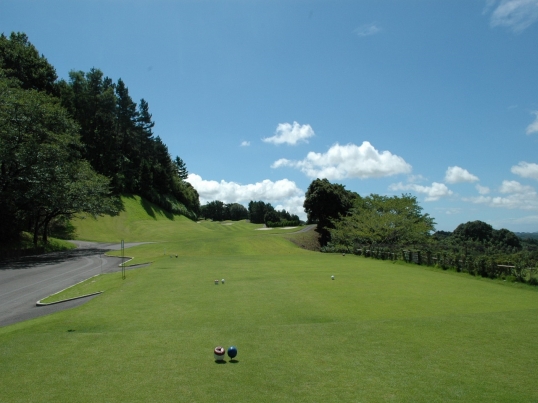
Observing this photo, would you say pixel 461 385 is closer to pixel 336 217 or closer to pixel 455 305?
pixel 455 305

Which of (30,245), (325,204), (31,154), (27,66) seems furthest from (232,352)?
(27,66)

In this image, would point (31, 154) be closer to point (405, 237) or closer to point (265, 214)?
point (405, 237)

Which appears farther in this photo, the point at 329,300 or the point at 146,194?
the point at 146,194

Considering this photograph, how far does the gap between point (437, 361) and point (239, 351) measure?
382 centimetres

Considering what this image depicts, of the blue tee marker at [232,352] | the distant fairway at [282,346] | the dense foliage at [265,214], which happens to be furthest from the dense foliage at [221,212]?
the blue tee marker at [232,352]

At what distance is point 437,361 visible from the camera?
727 centimetres

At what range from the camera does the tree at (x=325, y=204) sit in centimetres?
6222

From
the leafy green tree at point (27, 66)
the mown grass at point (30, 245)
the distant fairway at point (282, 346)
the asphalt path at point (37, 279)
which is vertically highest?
the leafy green tree at point (27, 66)

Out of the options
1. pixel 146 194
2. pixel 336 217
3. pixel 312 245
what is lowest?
pixel 312 245

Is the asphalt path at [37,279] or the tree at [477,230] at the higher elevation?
the tree at [477,230]

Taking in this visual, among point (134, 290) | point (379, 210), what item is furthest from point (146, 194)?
point (134, 290)

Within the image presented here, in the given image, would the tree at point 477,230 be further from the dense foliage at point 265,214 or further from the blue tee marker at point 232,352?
the blue tee marker at point 232,352

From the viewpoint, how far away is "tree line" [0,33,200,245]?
32062mm

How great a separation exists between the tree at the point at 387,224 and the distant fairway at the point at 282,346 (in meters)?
29.3
